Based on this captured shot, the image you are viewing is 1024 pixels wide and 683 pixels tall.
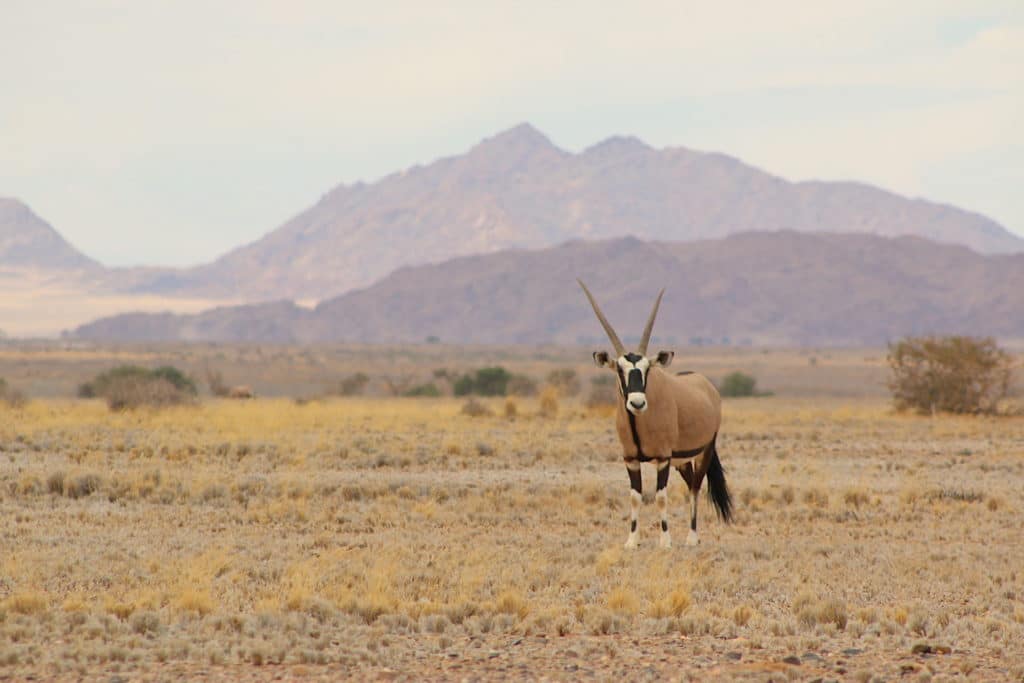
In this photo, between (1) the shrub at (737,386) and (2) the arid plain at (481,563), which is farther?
(1) the shrub at (737,386)

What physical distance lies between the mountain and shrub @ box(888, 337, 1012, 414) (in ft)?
359

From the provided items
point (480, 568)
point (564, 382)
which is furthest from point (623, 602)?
point (564, 382)

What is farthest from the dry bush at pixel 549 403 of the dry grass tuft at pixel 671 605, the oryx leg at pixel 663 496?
the dry grass tuft at pixel 671 605

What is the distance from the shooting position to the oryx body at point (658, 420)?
43.9ft

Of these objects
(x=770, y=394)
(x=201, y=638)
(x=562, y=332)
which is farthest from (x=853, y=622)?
(x=562, y=332)

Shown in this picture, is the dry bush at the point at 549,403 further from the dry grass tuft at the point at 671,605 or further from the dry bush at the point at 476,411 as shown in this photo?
the dry grass tuft at the point at 671,605

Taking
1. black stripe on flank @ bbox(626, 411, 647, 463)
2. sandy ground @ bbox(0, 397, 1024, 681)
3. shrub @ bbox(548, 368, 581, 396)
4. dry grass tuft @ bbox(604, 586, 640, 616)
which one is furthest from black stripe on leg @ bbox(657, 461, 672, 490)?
shrub @ bbox(548, 368, 581, 396)

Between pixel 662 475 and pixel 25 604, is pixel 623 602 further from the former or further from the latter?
pixel 25 604

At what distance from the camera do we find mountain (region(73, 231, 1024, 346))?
508 feet

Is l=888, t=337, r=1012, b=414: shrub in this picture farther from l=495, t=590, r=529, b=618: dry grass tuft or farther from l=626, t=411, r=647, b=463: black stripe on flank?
l=495, t=590, r=529, b=618: dry grass tuft

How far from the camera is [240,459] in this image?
2300 centimetres

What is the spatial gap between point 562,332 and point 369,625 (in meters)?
150

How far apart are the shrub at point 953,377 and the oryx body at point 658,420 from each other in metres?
24.3

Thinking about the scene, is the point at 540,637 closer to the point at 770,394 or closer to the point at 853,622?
the point at 853,622
